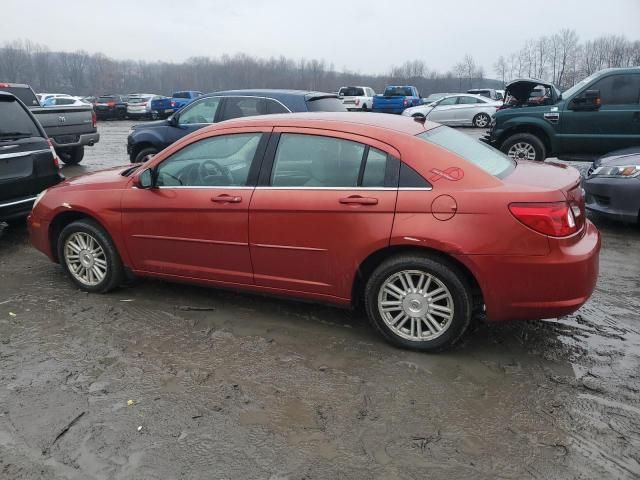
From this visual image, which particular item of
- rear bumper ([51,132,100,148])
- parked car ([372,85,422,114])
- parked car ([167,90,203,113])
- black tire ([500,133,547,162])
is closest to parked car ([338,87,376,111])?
parked car ([372,85,422,114])

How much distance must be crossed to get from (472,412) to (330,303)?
4.13 ft

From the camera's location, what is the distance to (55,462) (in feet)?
8.41

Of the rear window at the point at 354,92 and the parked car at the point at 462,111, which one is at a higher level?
the rear window at the point at 354,92

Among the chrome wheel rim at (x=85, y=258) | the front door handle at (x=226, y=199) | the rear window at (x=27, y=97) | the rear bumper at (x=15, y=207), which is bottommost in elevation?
the chrome wheel rim at (x=85, y=258)

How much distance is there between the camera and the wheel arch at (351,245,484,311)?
3.38 meters

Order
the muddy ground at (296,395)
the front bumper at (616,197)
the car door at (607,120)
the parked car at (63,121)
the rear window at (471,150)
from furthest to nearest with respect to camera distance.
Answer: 1. the parked car at (63,121)
2. the car door at (607,120)
3. the front bumper at (616,197)
4. the rear window at (471,150)
5. the muddy ground at (296,395)

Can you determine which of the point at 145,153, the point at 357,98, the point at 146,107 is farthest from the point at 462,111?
the point at 146,107

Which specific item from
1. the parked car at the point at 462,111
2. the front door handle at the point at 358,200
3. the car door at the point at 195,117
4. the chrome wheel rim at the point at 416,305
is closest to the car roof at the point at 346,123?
the front door handle at the point at 358,200

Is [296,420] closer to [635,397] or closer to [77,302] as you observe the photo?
[635,397]

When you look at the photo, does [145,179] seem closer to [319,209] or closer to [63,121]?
[319,209]

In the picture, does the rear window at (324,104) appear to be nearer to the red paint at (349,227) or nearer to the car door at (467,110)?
the red paint at (349,227)

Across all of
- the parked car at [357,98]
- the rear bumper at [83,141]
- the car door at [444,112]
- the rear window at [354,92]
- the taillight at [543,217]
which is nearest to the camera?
the taillight at [543,217]

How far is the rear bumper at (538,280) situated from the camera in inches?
125

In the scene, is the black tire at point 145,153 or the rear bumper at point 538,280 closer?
the rear bumper at point 538,280
